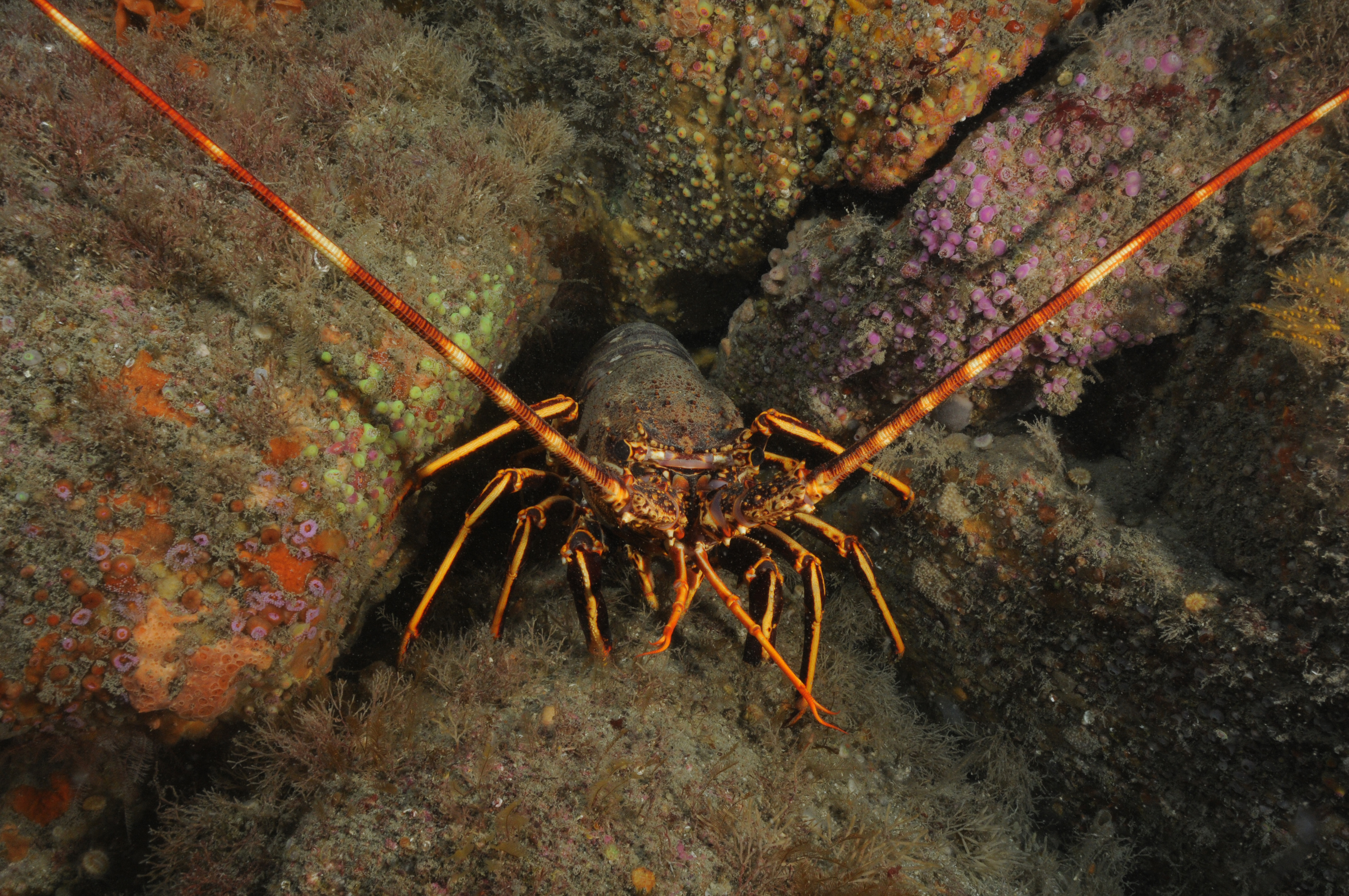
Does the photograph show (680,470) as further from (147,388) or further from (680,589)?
(147,388)

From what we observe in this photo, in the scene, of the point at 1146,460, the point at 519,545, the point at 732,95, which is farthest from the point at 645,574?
the point at 732,95

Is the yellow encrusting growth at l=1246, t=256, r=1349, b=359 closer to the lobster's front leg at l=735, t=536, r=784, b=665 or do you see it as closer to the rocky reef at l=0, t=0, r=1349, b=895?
the rocky reef at l=0, t=0, r=1349, b=895

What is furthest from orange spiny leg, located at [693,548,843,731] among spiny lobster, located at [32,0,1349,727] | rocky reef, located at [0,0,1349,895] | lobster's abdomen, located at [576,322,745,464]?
lobster's abdomen, located at [576,322,745,464]

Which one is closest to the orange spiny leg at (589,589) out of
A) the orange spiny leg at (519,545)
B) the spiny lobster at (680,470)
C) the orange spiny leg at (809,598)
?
the spiny lobster at (680,470)

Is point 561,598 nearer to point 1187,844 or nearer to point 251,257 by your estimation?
point 251,257

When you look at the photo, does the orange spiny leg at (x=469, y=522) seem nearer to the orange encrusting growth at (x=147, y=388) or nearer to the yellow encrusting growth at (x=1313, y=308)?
the orange encrusting growth at (x=147, y=388)
